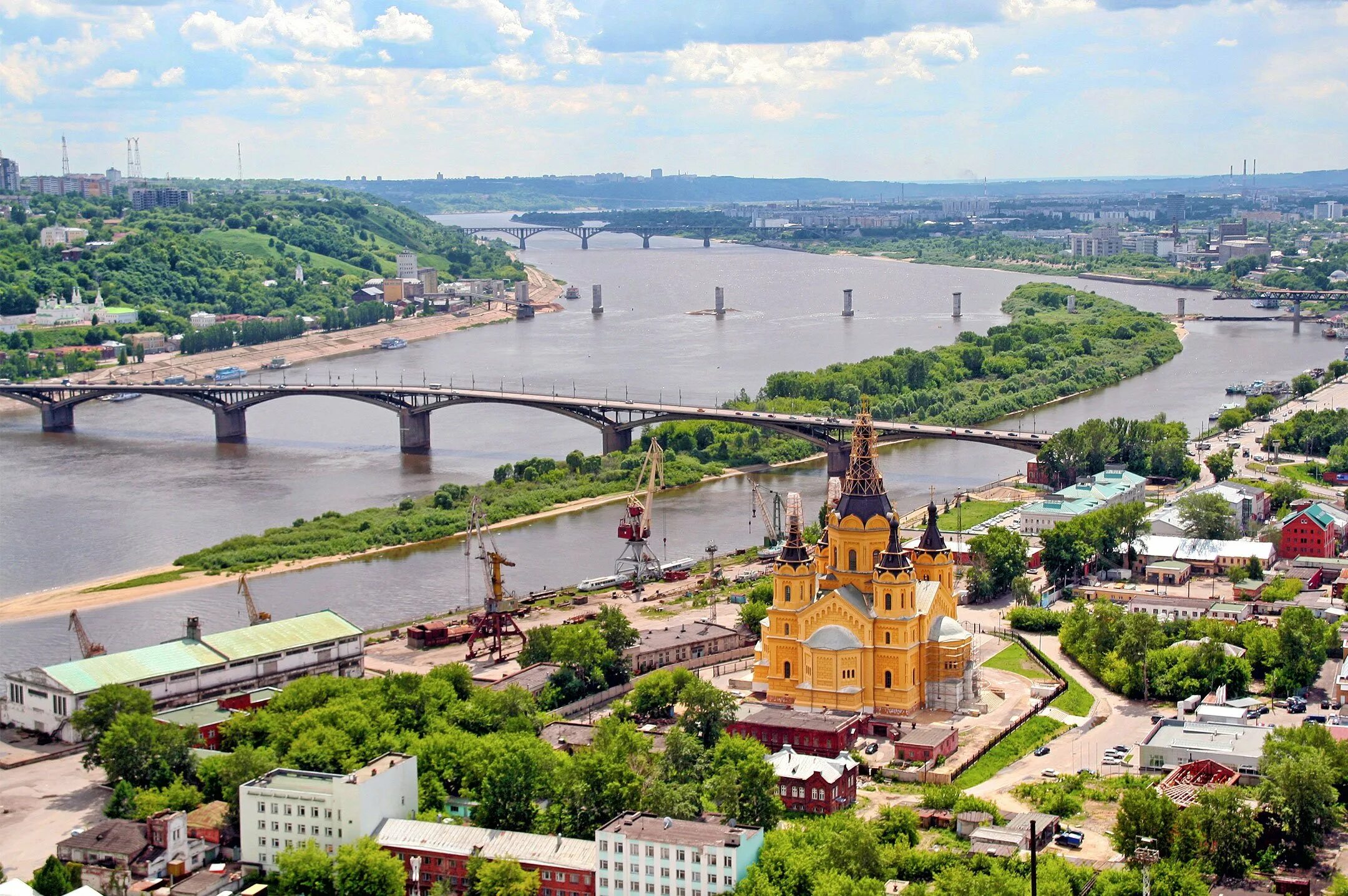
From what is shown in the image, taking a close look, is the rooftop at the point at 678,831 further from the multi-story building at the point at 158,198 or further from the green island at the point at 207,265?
the multi-story building at the point at 158,198

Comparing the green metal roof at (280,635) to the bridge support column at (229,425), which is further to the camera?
the bridge support column at (229,425)

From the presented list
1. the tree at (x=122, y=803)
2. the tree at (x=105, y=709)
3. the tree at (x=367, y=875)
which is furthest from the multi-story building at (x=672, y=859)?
the tree at (x=105, y=709)

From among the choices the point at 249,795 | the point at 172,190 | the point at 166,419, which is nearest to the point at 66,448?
the point at 166,419

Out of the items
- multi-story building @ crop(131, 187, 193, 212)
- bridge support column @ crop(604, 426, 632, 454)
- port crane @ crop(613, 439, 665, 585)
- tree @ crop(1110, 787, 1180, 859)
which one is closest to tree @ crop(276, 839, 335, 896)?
tree @ crop(1110, 787, 1180, 859)

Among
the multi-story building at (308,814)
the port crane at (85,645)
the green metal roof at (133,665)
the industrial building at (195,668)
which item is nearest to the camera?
the multi-story building at (308,814)

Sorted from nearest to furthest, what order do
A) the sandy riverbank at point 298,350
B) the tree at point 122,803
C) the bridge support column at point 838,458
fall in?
the tree at point 122,803 < the bridge support column at point 838,458 < the sandy riverbank at point 298,350

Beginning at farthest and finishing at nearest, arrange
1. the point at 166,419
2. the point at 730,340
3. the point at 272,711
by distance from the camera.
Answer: the point at 730,340 → the point at 166,419 → the point at 272,711

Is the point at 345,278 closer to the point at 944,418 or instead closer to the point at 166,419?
the point at 166,419
